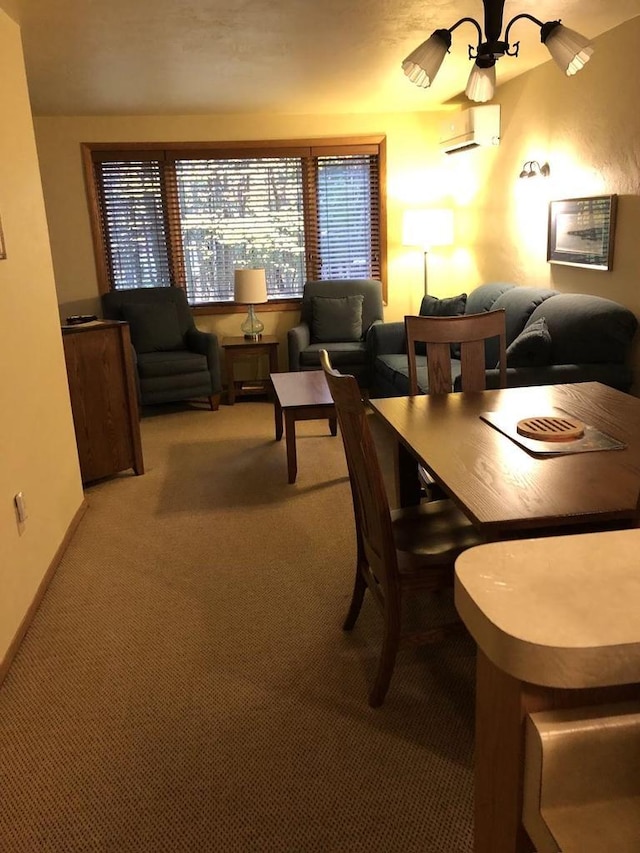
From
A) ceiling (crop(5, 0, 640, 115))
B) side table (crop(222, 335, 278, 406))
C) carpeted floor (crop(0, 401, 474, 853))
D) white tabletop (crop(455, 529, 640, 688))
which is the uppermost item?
ceiling (crop(5, 0, 640, 115))

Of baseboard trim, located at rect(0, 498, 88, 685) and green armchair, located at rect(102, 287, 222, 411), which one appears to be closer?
baseboard trim, located at rect(0, 498, 88, 685)

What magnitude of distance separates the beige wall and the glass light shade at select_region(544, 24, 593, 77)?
2.14 m

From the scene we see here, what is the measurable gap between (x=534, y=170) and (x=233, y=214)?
103 inches

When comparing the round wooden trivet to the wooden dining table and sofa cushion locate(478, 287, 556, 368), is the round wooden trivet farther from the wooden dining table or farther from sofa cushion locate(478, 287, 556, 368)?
sofa cushion locate(478, 287, 556, 368)

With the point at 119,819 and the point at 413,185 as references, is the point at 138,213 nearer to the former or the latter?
the point at 413,185

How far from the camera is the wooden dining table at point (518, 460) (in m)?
1.60

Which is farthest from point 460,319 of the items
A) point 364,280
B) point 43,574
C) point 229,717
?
point 364,280

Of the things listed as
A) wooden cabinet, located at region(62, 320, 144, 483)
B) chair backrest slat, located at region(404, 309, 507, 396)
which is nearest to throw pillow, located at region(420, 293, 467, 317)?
chair backrest slat, located at region(404, 309, 507, 396)

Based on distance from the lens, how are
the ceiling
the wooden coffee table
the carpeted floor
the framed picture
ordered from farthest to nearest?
1. the framed picture
2. the wooden coffee table
3. the ceiling
4. the carpeted floor

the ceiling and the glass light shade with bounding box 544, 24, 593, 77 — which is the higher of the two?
the ceiling

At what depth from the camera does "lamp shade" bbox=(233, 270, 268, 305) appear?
567cm

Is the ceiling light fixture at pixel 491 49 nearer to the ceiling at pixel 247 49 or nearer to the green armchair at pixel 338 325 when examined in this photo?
the ceiling at pixel 247 49

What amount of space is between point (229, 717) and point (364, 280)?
462cm

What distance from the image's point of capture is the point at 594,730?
0.64 meters
